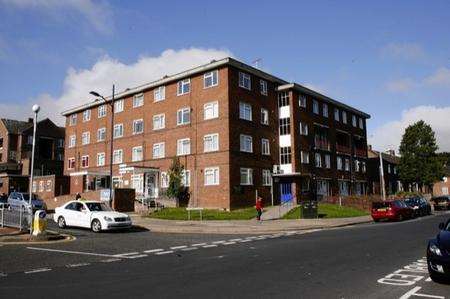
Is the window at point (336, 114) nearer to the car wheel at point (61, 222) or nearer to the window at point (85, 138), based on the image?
the window at point (85, 138)

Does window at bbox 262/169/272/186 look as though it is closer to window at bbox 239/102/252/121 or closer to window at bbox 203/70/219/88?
window at bbox 239/102/252/121

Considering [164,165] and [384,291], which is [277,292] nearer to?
[384,291]

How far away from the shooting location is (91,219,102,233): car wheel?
883 inches

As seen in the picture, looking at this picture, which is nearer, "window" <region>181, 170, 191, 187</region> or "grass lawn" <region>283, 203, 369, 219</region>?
"grass lawn" <region>283, 203, 369, 219</region>

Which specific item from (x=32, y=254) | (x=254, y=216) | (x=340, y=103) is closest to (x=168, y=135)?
(x=254, y=216)

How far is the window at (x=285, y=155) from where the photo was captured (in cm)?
4369

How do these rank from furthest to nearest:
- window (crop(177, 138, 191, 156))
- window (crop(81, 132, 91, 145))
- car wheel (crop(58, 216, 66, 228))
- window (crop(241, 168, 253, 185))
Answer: window (crop(81, 132, 91, 145))
window (crop(177, 138, 191, 156))
window (crop(241, 168, 253, 185))
car wheel (crop(58, 216, 66, 228))

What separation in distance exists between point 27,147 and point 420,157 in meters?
58.7

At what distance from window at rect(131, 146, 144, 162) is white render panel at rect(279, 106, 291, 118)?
550 inches

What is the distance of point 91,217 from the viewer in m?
23.0

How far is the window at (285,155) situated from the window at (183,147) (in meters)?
9.04

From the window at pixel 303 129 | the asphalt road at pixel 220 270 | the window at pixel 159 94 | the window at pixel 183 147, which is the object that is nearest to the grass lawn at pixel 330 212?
the window at pixel 303 129

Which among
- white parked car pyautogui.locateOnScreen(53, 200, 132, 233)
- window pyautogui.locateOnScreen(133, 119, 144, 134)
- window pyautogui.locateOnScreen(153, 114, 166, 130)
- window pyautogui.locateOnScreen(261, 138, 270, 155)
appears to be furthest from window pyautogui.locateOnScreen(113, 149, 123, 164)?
white parked car pyautogui.locateOnScreen(53, 200, 132, 233)

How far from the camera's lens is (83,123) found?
54219mm
